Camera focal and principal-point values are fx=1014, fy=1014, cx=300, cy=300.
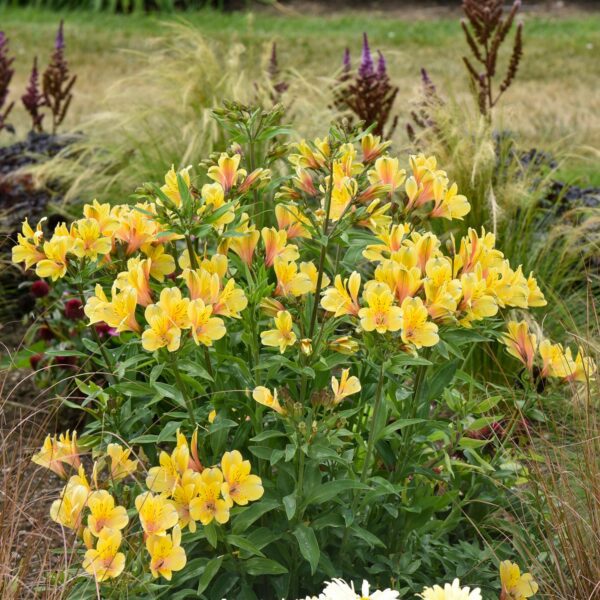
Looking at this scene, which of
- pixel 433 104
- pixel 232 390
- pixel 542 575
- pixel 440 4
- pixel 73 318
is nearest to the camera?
pixel 232 390

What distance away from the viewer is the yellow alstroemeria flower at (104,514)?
195 centimetres

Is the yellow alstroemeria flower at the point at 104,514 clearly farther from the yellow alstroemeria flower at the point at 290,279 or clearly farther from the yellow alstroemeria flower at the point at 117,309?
the yellow alstroemeria flower at the point at 290,279

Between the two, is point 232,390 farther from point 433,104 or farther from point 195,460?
point 433,104

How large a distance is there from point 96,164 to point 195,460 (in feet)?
10.7

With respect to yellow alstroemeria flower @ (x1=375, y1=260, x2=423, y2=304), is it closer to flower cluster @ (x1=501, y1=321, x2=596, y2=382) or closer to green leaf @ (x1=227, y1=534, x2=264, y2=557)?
flower cluster @ (x1=501, y1=321, x2=596, y2=382)

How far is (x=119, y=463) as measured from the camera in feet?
7.11

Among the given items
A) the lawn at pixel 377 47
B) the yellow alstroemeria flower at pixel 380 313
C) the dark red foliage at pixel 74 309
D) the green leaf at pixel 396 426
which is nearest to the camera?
the yellow alstroemeria flower at pixel 380 313

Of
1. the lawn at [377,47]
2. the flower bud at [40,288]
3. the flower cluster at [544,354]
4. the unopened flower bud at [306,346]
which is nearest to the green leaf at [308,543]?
the unopened flower bud at [306,346]

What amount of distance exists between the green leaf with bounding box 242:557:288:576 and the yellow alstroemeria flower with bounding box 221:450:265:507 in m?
0.18

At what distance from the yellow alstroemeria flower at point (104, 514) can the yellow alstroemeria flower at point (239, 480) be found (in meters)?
0.21

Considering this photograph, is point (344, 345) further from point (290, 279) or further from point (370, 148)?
point (370, 148)

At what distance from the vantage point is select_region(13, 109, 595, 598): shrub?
1.96 m

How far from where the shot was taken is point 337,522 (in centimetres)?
211

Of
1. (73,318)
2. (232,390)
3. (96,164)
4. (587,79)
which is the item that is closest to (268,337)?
(232,390)
